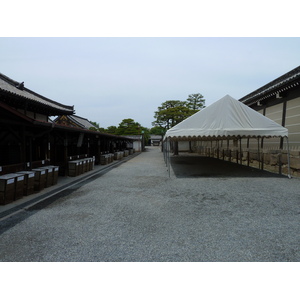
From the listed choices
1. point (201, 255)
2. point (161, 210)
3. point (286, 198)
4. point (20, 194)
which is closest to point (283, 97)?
point (286, 198)

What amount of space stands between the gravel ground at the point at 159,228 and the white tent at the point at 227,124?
3.20m

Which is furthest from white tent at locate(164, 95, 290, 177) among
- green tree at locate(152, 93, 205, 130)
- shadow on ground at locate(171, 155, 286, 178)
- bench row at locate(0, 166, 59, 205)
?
green tree at locate(152, 93, 205, 130)

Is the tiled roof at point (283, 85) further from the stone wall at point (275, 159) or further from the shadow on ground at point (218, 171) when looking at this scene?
the shadow on ground at point (218, 171)

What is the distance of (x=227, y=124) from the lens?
8.96 meters

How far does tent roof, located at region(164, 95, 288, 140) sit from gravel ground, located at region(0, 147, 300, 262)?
3204mm

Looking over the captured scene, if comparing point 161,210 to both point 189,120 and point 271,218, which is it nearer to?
point 271,218

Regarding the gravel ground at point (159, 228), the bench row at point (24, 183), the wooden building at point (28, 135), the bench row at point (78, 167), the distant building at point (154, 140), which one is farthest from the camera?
the distant building at point (154, 140)

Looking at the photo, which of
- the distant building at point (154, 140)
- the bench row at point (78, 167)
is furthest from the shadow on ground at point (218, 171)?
the distant building at point (154, 140)

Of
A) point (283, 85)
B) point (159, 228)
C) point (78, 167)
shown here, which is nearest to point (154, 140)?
point (283, 85)

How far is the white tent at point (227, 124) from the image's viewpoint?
859cm

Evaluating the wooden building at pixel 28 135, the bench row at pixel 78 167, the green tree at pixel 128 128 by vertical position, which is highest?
the green tree at pixel 128 128

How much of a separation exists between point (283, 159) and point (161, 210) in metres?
8.90

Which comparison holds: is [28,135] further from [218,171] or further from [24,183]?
[218,171]

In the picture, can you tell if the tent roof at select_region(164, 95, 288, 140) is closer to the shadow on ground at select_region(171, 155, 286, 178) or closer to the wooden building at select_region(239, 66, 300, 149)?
the shadow on ground at select_region(171, 155, 286, 178)
